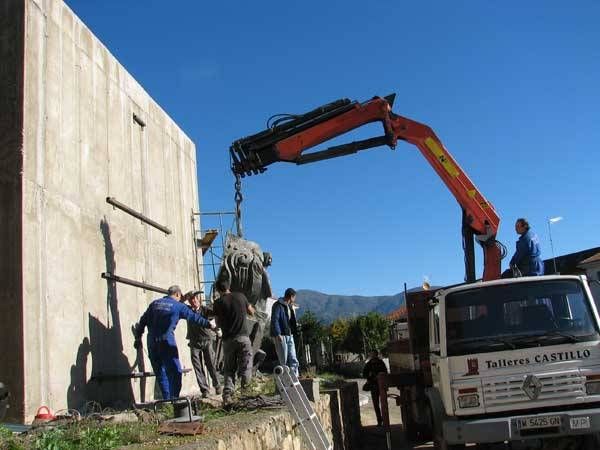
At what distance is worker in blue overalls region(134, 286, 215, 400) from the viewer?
873 centimetres

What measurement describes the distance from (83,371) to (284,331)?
285 cm

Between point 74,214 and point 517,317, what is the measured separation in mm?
5804

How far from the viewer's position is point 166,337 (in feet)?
28.6

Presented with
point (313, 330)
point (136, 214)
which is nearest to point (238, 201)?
point (136, 214)

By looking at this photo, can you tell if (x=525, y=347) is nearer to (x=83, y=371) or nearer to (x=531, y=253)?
(x=531, y=253)

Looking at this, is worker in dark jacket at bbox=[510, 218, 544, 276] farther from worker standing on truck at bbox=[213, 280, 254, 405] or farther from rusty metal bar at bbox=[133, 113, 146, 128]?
rusty metal bar at bbox=[133, 113, 146, 128]

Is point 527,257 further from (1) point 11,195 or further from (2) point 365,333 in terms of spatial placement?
(2) point 365,333

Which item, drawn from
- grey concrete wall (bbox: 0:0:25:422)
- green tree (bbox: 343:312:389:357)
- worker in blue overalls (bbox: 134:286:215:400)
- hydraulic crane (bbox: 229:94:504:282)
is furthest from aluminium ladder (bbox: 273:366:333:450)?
green tree (bbox: 343:312:389:357)

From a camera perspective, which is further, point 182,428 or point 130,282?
point 130,282

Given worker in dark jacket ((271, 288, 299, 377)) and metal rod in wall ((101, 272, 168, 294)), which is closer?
worker in dark jacket ((271, 288, 299, 377))

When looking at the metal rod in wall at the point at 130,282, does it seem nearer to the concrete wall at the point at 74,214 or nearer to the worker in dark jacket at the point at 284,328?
the concrete wall at the point at 74,214

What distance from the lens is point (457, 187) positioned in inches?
454

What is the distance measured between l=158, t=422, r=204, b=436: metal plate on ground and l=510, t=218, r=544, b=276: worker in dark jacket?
5590mm

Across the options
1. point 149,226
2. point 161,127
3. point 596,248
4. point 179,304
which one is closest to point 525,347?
point 179,304
